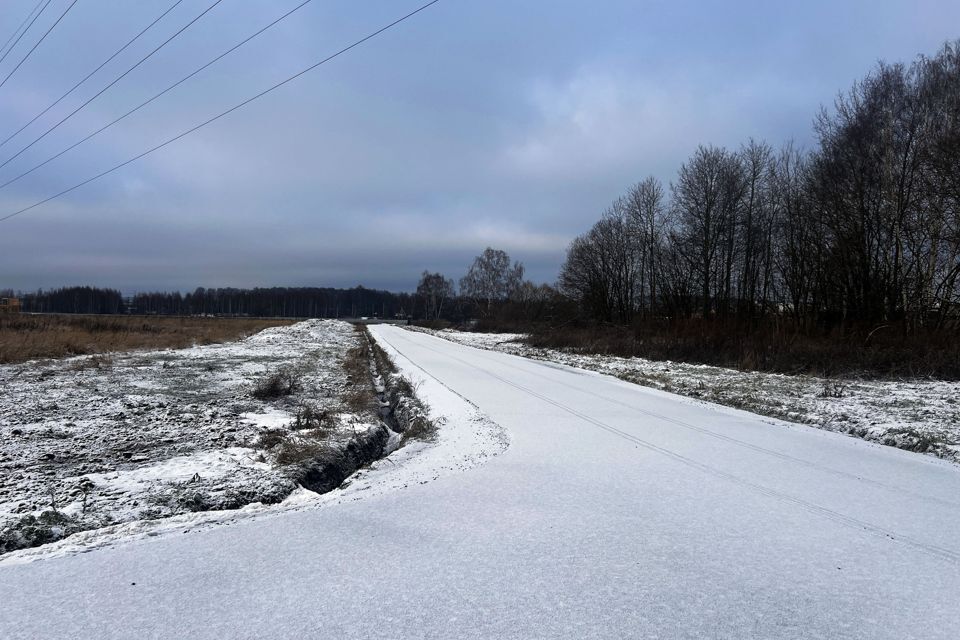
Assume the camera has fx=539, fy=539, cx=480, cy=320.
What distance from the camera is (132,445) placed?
728 centimetres

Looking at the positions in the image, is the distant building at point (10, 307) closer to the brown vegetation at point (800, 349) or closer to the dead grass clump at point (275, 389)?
the dead grass clump at point (275, 389)

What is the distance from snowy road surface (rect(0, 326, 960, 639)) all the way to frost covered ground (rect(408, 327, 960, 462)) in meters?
2.07

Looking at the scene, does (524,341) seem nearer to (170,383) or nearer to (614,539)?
(170,383)

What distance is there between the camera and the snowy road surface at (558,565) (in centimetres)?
276

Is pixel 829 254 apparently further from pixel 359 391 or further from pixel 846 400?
pixel 359 391

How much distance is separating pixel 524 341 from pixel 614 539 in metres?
36.3

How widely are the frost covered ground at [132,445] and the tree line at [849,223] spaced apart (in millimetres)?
20936

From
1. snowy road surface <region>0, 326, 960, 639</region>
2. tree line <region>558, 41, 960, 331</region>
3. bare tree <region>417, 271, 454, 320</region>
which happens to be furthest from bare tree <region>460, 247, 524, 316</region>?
snowy road surface <region>0, 326, 960, 639</region>

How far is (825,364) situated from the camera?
1619cm

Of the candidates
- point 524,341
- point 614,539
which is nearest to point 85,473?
point 614,539

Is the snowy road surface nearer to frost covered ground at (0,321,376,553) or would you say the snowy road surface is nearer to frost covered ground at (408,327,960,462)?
frost covered ground at (0,321,376,553)

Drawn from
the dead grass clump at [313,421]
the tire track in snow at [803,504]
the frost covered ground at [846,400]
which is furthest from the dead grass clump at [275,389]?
the frost covered ground at [846,400]

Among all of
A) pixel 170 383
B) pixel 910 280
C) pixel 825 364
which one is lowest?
pixel 170 383

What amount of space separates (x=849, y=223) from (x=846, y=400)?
15917 millimetres
